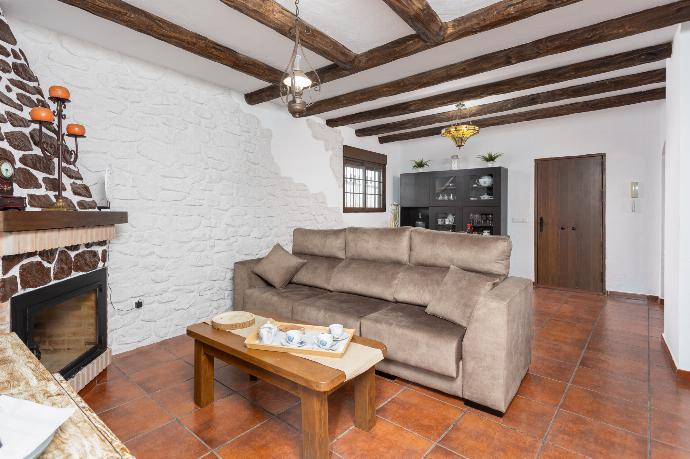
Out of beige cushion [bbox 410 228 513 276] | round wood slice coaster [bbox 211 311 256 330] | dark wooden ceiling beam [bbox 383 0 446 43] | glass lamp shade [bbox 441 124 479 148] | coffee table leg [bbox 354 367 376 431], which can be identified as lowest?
coffee table leg [bbox 354 367 376 431]

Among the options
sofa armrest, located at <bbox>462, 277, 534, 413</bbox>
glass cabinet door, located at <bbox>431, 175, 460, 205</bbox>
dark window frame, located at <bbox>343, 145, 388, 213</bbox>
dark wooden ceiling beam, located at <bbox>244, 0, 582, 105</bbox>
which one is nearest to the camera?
sofa armrest, located at <bbox>462, 277, 534, 413</bbox>

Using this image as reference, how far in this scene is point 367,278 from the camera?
10.3 ft

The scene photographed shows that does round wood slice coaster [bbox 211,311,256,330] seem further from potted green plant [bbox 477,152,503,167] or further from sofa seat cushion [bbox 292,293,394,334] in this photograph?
potted green plant [bbox 477,152,503,167]

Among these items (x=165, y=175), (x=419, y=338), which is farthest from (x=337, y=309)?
(x=165, y=175)

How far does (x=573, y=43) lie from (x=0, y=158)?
378cm

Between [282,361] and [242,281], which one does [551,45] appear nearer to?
[282,361]

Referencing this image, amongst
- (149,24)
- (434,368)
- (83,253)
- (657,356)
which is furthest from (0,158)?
(657,356)

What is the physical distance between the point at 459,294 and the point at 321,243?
1689mm

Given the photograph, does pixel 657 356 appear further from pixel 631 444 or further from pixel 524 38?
pixel 524 38

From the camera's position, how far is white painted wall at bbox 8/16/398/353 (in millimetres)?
2900

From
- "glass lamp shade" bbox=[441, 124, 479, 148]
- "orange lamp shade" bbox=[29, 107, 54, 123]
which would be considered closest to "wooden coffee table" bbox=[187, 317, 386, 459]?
"orange lamp shade" bbox=[29, 107, 54, 123]

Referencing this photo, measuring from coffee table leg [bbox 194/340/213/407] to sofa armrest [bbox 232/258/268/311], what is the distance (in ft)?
4.25

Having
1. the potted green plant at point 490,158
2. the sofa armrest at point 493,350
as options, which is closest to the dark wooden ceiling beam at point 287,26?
the sofa armrest at point 493,350

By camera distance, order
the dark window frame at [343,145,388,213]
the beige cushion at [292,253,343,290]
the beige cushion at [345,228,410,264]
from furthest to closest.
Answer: the dark window frame at [343,145,388,213]
the beige cushion at [292,253,343,290]
the beige cushion at [345,228,410,264]
